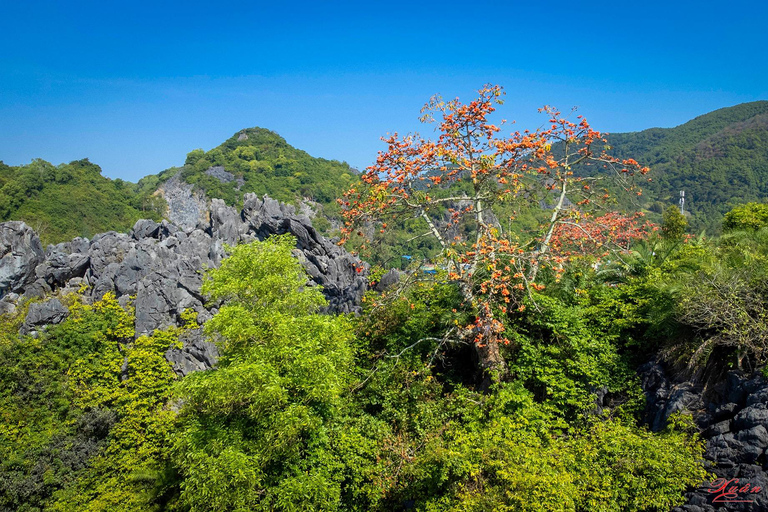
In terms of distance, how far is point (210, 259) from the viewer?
34.3 metres

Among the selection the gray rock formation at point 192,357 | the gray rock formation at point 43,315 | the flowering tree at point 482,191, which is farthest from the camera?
the gray rock formation at point 43,315

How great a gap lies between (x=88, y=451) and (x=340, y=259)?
24.7m

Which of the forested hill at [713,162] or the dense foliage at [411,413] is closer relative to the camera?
the dense foliage at [411,413]

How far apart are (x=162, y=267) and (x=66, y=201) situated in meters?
52.4

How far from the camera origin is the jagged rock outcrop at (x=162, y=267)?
79.6 feet

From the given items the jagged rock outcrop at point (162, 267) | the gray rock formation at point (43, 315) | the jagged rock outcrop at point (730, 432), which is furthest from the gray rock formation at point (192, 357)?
the jagged rock outcrop at point (730, 432)

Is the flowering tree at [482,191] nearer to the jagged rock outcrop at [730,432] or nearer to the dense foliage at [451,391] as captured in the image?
the dense foliage at [451,391]

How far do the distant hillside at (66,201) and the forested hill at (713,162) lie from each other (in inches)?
3159

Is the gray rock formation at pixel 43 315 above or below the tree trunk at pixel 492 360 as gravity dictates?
above

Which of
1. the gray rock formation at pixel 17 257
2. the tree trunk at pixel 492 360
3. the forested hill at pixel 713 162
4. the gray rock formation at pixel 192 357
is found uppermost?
the forested hill at pixel 713 162

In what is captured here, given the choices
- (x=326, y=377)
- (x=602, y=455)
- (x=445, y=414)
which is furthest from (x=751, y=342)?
(x=326, y=377)

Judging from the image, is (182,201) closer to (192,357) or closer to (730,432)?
(192,357)

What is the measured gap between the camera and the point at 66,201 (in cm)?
6912

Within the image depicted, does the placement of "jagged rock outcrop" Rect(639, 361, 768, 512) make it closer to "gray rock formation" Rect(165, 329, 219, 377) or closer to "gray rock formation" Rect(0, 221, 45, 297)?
"gray rock formation" Rect(165, 329, 219, 377)
